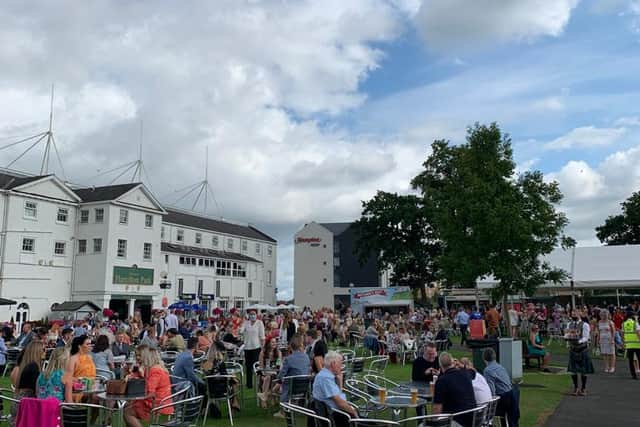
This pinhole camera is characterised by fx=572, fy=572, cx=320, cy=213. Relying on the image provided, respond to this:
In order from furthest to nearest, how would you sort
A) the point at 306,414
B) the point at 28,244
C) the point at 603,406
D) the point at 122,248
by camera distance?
the point at 122,248 < the point at 28,244 < the point at 603,406 < the point at 306,414

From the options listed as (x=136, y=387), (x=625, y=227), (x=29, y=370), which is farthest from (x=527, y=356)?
(x=625, y=227)

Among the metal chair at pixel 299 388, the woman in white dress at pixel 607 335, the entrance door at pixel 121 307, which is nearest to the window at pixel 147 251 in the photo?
the entrance door at pixel 121 307

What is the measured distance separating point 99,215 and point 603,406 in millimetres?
36922

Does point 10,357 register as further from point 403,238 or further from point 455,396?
point 403,238

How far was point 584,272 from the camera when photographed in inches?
1078

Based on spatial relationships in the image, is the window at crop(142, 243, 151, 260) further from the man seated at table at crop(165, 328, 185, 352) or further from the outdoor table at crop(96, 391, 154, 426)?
the outdoor table at crop(96, 391, 154, 426)

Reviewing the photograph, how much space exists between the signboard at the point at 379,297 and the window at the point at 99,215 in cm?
2005

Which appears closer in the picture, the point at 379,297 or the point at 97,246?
the point at 97,246

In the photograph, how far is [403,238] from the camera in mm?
55844

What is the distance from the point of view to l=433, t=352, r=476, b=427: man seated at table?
6.67 m

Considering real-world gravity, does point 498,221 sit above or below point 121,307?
above

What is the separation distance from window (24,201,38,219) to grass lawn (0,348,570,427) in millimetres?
24386

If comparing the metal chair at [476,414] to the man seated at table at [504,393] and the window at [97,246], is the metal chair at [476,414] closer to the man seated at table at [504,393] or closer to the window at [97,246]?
the man seated at table at [504,393]

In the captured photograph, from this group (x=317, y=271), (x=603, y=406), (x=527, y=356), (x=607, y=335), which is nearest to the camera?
(x=603, y=406)
